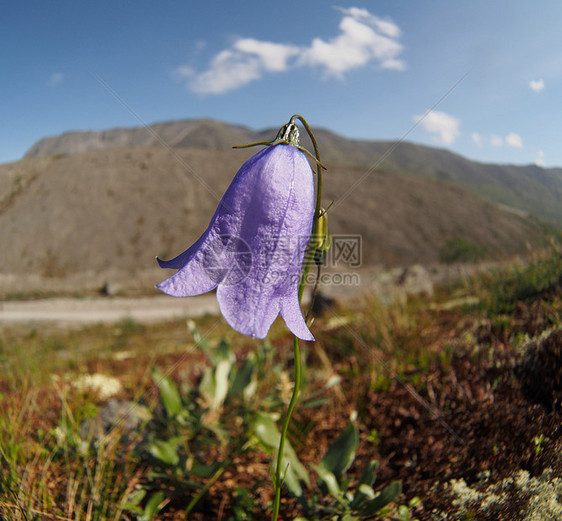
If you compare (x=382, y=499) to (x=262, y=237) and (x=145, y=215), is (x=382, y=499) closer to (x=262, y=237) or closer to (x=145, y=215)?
(x=262, y=237)

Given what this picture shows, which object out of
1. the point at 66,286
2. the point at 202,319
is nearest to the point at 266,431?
the point at 202,319

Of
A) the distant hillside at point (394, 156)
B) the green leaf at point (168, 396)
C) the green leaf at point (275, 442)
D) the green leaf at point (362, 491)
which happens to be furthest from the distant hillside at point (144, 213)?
the green leaf at point (362, 491)

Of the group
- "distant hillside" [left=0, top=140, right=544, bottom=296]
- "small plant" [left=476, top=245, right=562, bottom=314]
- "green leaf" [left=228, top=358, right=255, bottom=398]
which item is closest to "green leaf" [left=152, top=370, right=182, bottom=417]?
"green leaf" [left=228, top=358, right=255, bottom=398]

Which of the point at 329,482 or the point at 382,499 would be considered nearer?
the point at 382,499

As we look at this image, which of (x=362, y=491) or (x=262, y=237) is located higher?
(x=262, y=237)

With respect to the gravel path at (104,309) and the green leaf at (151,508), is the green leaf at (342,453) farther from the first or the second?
the gravel path at (104,309)

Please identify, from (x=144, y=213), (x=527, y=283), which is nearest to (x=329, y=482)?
(x=527, y=283)
